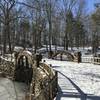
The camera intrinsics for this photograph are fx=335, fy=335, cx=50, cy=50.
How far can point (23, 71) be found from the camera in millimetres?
40750

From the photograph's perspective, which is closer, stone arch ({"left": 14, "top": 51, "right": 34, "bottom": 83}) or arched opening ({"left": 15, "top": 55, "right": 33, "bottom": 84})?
stone arch ({"left": 14, "top": 51, "right": 34, "bottom": 83})

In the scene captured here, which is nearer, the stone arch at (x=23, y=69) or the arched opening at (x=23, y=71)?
the stone arch at (x=23, y=69)

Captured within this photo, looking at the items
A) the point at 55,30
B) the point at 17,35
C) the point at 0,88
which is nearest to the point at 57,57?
the point at 0,88

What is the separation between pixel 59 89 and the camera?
59.6 feet

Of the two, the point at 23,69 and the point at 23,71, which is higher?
the point at 23,69

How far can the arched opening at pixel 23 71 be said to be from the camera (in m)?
39.3

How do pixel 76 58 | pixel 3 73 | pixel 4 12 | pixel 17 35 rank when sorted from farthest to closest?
pixel 17 35
pixel 4 12
pixel 3 73
pixel 76 58

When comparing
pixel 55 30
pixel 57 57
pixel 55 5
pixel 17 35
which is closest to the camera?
pixel 57 57

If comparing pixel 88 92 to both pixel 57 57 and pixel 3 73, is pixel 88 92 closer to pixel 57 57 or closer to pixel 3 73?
pixel 3 73

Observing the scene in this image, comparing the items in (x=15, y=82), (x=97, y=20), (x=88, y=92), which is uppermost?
(x=97, y=20)

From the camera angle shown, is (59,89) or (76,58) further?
(76,58)

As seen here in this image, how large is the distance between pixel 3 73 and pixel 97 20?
52.8 feet

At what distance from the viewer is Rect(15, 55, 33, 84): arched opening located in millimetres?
39297

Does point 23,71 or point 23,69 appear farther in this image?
point 23,69
